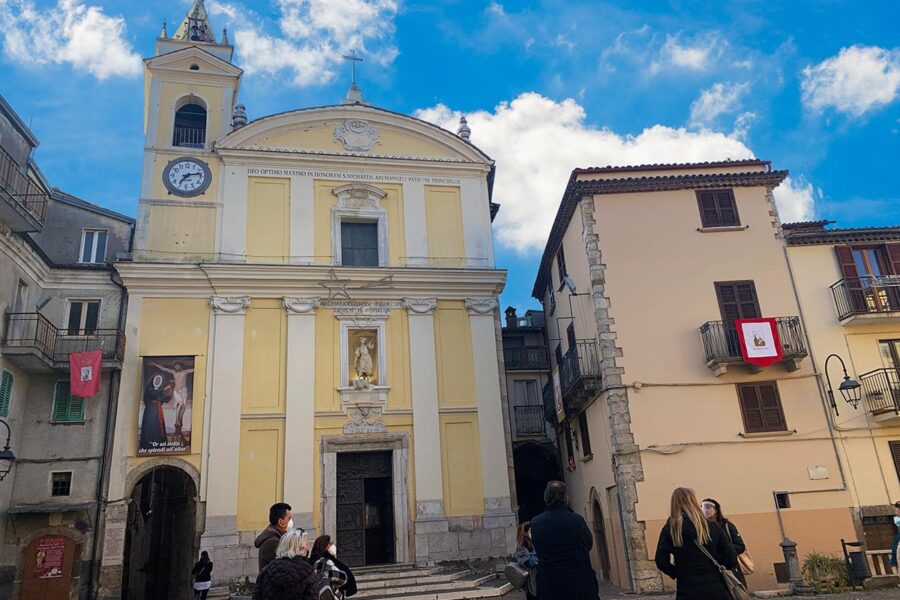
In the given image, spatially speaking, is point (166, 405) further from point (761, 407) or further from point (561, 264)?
point (761, 407)

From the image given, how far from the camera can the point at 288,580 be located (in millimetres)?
5785

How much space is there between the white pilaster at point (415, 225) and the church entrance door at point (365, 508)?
6238 millimetres

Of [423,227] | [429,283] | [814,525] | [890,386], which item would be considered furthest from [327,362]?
[890,386]

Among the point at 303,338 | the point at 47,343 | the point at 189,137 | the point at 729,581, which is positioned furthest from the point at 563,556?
the point at 189,137

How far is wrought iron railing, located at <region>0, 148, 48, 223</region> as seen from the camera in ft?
55.7

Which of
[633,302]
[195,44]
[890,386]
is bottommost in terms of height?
[890,386]

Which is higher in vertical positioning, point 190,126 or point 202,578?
point 190,126

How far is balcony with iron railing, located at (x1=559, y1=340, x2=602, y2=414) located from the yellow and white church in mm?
2071

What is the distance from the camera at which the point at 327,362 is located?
2050cm

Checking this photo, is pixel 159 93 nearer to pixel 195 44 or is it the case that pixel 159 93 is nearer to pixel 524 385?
pixel 195 44

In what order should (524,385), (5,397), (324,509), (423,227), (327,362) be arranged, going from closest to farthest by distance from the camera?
(5,397) < (324,509) < (327,362) < (423,227) < (524,385)

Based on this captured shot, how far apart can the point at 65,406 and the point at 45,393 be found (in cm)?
65

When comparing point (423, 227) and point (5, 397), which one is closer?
point (5, 397)

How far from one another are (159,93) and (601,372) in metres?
17.0
